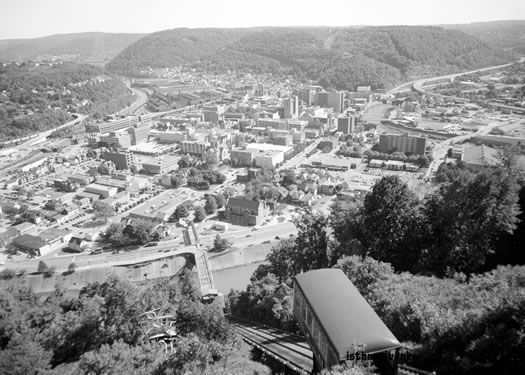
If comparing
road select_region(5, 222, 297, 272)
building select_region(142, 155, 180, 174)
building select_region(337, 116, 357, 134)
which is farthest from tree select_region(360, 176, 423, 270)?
building select_region(337, 116, 357, 134)

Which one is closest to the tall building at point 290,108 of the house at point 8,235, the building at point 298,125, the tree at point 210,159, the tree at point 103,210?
the building at point 298,125

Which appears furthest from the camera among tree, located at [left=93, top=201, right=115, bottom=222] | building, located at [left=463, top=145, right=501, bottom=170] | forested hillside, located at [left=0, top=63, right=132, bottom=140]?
forested hillside, located at [left=0, top=63, right=132, bottom=140]

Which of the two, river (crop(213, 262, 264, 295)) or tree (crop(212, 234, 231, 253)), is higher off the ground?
tree (crop(212, 234, 231, 253))

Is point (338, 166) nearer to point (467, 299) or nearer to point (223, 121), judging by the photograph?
point (223, 121)

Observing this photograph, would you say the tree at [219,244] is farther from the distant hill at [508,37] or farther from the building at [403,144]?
the distant hill at [508,37]

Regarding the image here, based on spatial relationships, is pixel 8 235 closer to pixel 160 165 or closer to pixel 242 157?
pixel 160 165

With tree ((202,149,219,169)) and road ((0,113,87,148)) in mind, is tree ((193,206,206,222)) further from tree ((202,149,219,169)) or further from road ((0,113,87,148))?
road ((0,113,87,148))

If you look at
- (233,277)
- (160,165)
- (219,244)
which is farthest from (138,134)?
(233,277)
